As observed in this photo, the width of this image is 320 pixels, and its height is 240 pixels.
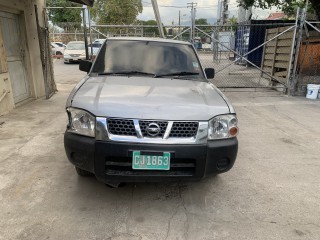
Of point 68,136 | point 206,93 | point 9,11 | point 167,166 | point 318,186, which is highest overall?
point 9,11

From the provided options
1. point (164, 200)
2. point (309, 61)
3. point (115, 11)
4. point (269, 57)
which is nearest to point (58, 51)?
point (115, 11)

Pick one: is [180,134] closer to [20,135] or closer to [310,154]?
[310,154]

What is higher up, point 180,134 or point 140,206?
point 180,134

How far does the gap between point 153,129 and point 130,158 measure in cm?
34

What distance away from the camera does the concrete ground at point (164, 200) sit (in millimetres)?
2543

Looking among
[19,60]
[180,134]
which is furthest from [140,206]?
[19,60]

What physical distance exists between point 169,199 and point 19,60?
5994mm

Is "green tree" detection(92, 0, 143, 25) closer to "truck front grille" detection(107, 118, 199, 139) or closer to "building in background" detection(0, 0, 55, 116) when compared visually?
"building in background" detection(0, 0, 55, 116)

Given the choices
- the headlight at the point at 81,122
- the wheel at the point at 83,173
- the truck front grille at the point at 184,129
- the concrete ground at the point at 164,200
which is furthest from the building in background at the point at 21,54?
the truck front grille at the point at 184,129

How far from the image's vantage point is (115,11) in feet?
88.7

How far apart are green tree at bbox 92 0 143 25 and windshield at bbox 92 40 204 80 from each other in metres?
25.1

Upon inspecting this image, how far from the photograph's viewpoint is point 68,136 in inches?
106

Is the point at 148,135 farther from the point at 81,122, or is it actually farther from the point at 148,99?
the point at 81,122

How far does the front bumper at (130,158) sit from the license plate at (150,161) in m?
0.04
